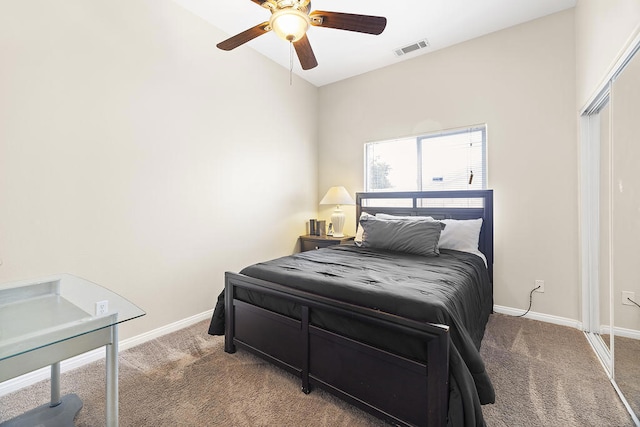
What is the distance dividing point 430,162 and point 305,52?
2059 millimetres

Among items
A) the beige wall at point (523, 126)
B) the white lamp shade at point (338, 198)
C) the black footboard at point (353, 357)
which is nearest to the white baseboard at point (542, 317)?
the beige wall at point (523, 126)

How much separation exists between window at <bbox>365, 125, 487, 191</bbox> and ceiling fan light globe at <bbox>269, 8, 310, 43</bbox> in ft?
7.12

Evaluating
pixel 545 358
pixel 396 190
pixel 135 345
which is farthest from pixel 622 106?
pixel 135 345

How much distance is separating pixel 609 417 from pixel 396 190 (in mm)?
2663

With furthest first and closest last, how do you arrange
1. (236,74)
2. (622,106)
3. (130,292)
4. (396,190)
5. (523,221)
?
1. (396,190)
2. (236,74)
3. (523,221)
4. (130,292)
5. (622,106)

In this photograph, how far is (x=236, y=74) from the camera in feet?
10.3

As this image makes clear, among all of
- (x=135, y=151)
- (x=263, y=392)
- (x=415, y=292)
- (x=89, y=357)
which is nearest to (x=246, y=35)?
(x=135, y=151)

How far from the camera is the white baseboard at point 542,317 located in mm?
2631

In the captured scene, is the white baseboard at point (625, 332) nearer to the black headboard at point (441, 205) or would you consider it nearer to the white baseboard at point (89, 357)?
the black headboard at point (441, 205)

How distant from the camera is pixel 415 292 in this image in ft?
5.03

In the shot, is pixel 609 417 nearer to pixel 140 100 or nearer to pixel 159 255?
pixel 159 255

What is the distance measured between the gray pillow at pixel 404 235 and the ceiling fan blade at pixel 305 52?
161 cm

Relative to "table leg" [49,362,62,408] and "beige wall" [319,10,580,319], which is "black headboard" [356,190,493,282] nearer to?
"beige wall" [319,10,580,319]

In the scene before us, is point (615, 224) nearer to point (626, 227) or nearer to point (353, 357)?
→ point (626, 227)
